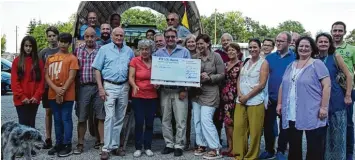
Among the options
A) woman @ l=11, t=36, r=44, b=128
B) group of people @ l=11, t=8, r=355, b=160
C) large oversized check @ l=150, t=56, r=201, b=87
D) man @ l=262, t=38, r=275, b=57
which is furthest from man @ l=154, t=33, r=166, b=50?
woman @ l=11, t=36, r=44, b=128

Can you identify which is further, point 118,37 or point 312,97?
point 118,37

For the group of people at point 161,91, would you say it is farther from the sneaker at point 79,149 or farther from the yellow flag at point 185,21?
the yellow flag at point 185,21

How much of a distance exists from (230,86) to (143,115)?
1.29m

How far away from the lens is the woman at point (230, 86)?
5809mm

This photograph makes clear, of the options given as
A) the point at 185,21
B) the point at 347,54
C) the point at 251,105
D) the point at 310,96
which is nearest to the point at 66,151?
the point at 251,105

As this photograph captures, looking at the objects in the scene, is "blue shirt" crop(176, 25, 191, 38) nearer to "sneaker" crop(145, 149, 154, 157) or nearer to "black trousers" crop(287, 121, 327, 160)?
"sneaker" crop(145, 149, 154, 157)

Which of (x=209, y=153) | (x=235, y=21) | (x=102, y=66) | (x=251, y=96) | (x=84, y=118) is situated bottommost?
(x=209, y=153)

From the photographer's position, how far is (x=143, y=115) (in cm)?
584

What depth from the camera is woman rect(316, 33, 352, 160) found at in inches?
191

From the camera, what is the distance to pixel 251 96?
5.41 metres

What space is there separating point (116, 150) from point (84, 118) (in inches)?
25.4

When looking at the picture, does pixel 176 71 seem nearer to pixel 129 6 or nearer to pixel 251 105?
pixel 251 105

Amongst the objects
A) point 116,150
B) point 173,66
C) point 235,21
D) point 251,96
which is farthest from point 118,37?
point 235,21

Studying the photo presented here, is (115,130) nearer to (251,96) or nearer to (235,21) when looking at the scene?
(251,96)
